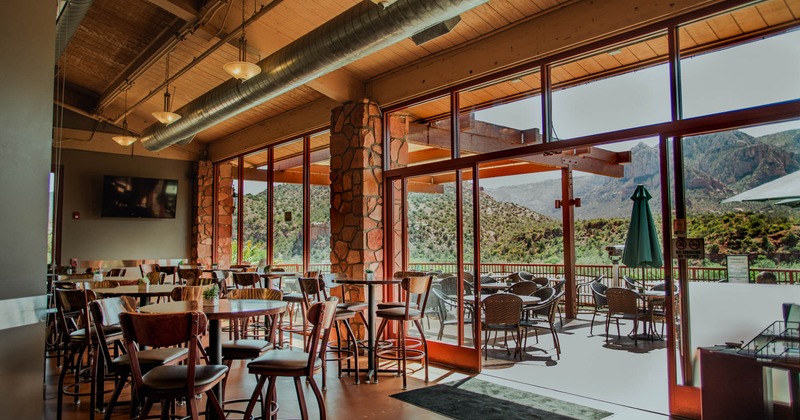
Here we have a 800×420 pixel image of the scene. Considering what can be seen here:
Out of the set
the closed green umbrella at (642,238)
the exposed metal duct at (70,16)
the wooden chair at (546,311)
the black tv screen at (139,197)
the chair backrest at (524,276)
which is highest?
the exposed metal duct at (70,16)

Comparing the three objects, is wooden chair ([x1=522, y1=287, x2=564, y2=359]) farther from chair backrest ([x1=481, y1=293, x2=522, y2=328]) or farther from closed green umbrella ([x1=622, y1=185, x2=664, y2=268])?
closed green umbrella ([x1=622, y1=185, x2=664, y2=268])

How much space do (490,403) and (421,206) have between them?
271 centimetres

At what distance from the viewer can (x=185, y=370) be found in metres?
2.97

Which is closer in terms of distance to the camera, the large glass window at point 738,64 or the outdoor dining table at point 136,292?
the large glass window at point 738,64

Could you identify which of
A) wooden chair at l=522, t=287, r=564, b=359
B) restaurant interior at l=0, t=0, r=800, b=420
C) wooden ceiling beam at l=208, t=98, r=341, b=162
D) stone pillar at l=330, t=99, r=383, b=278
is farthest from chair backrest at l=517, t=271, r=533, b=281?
wooden ceiling beam at l=208, t=98, r=341, b=162

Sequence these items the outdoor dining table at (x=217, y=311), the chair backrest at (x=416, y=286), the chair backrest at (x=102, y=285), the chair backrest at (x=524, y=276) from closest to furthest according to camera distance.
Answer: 1. the outdoor dining table at (x=217, y=311)
2. the chair backrest at (x=416, y=286)
3. the chair backrest at (x=102, y=285)
4. the chair backrest at (x=524, y=276)

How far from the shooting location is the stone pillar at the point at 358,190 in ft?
21.4

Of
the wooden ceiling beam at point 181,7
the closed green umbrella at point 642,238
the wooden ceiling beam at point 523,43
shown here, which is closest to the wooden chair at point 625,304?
the closed green umbrella at point 642,238

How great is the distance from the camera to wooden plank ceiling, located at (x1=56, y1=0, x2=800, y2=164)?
4.41 metres

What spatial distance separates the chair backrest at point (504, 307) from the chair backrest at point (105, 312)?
3.71 m

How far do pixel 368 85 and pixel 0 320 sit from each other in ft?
16.6

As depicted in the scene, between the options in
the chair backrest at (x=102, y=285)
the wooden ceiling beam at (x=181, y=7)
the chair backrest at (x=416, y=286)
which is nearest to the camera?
the chair backrest at (x=416, y=286)

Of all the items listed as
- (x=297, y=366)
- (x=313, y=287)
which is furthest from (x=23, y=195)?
(x=313, y=287)

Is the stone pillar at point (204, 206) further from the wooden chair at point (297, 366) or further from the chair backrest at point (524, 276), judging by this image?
the wooden chair at point (297, 366)
